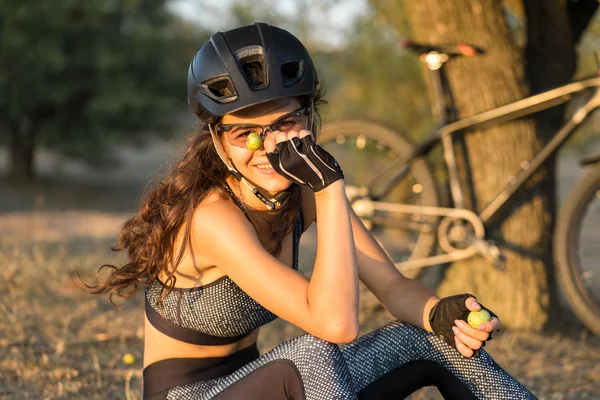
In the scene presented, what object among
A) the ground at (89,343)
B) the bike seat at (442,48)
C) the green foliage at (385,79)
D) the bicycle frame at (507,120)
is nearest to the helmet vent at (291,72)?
the ground at (89,343)

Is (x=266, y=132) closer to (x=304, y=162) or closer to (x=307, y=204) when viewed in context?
(x=304, y=162)

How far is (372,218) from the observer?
438 centimetres

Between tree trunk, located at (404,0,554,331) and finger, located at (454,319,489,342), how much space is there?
2028 mm

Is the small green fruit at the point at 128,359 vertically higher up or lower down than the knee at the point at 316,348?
lower down

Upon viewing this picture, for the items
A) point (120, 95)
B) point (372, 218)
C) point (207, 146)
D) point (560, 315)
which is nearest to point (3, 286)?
point (372, 218)

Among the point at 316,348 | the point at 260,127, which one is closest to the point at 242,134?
the point at 260,127

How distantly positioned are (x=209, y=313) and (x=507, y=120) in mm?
2406

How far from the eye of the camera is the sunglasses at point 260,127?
7.41ft

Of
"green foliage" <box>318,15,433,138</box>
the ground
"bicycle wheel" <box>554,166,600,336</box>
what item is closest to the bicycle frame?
"bicycle wheel" <box>554,166,600,336</box>

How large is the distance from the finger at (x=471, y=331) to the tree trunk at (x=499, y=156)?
2.03 meters

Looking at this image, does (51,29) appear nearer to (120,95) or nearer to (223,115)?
(120,95)

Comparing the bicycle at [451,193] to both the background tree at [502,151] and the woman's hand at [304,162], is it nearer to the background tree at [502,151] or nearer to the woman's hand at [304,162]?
the background tree at [502,151]

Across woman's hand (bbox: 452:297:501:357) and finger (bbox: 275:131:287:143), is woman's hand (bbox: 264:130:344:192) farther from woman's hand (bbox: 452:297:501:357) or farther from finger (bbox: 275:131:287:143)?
woman's hand (bbox: 452:297:501:357)

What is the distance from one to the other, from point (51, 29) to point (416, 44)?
978cm
